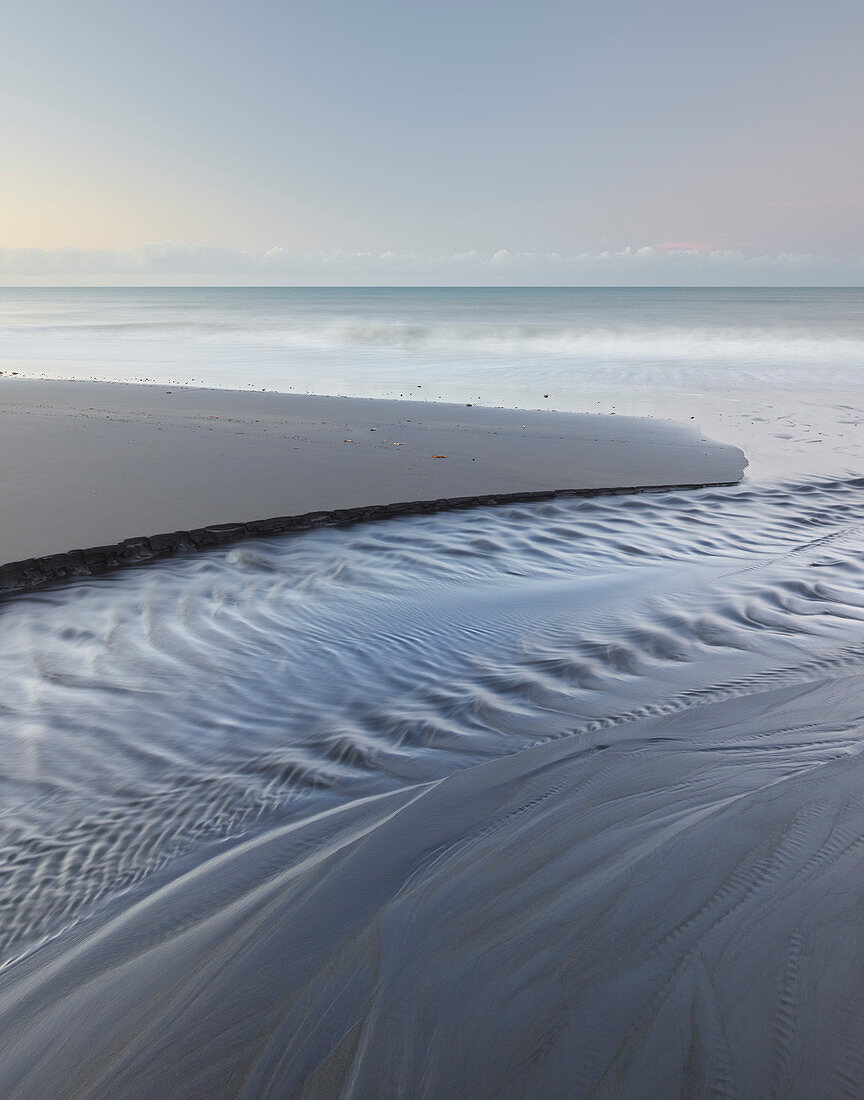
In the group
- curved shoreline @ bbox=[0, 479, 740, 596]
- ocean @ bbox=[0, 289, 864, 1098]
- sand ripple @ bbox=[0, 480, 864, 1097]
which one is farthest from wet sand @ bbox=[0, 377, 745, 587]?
sand ripple @ bbox=[0, 480, 864, 1097]

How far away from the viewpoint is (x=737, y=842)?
2.24m

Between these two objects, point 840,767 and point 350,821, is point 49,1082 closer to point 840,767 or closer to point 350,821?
point 350,821

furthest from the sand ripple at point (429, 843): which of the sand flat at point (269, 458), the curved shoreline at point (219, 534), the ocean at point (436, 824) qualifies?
the sand flat at point (269, 458)

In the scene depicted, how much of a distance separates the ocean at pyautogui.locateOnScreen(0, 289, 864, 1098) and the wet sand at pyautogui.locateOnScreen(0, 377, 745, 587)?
0.60m

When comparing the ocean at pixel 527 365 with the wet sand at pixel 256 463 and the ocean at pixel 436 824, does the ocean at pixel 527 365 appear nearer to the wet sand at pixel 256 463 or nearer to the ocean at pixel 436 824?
the wet sand at pixel 256 463

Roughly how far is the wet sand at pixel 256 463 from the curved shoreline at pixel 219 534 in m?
0.01

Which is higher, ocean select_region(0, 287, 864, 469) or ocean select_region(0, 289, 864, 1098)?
Answer: ocean select_region(0, 287, 864, 469)

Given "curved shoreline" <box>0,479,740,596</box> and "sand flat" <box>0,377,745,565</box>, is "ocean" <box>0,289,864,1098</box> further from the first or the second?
"sand flat" <box>0,377,745,565</box>

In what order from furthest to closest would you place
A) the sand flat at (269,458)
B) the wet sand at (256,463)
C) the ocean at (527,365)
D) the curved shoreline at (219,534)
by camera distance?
1. the ocean at (527,365)
2. the sand flat at (269,458)
3. the wet sand at (256,463)
4. the curved shoreline at (219,534)

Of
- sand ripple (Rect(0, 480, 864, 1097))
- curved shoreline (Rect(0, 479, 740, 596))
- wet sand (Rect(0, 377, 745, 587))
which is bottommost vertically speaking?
sand ripple (Rect(0, 480, 864, 1097))

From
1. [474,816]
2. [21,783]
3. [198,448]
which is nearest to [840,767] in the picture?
[474,816]

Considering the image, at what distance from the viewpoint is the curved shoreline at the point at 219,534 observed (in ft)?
14.0

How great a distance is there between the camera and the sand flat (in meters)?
5.36

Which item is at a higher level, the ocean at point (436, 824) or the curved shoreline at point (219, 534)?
the curved shoreline at point (219, 534)
